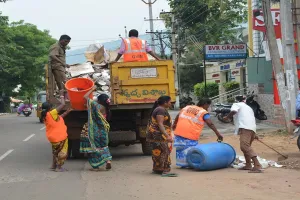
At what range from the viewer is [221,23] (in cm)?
4125

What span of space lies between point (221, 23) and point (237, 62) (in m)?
10.3

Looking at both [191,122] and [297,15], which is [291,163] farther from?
[297,15]

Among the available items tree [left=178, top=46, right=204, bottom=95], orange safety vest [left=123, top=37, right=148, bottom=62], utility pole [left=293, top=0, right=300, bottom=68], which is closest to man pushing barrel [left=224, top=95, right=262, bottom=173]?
orange safety vest [left=123, top=37, right=148, bottom=62]

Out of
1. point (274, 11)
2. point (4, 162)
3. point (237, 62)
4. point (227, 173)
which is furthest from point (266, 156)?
point (237, 62)

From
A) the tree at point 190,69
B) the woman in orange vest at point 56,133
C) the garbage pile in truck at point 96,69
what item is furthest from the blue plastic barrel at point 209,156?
the tree at point 190,69

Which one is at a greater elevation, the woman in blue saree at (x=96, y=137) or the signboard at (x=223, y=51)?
the signboard at (x=223, y=51)

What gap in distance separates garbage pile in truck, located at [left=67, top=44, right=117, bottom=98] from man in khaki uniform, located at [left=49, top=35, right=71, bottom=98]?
430 mm

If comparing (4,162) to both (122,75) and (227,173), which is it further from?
(227,173)

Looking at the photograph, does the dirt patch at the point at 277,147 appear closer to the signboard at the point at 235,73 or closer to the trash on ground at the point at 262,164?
the trash on ground at the point at 262,164

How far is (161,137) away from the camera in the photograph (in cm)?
828

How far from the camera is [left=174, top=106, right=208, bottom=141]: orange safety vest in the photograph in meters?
8.56

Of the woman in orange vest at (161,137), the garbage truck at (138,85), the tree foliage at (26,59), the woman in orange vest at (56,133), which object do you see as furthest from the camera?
the tree foliage at (26,59)

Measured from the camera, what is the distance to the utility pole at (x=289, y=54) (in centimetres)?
1345

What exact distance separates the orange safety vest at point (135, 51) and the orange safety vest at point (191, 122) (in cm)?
227
